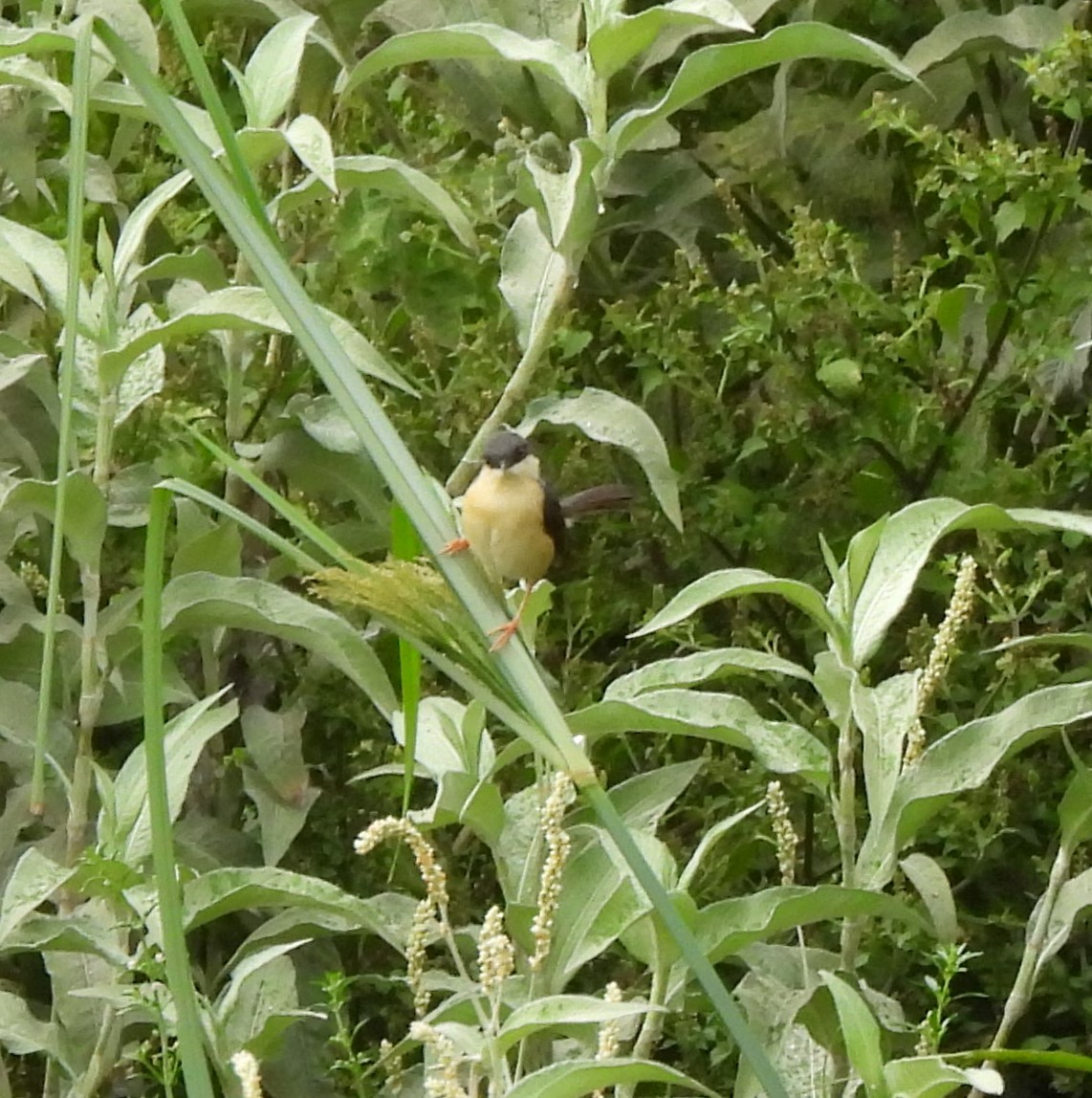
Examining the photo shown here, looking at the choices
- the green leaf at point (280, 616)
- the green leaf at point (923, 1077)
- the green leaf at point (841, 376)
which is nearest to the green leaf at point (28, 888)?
the green leaf at point (280, 616)

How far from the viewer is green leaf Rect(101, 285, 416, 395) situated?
109 cm

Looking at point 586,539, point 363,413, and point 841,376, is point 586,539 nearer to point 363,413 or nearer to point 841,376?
point 841,376

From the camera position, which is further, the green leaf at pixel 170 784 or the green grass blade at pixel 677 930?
the green leaf at pixel 170 784

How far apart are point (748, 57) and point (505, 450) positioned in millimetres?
379

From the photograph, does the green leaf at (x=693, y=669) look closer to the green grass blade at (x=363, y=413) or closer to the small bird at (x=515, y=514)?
the small bird at (x=515, y=514)

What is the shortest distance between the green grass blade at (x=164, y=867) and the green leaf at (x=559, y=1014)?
0.27m

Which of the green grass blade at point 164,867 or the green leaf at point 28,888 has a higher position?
the green grass blade at point 164,867

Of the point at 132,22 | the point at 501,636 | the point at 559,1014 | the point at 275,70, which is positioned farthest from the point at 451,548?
the point at 132,22

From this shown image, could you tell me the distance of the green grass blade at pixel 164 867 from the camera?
57cm

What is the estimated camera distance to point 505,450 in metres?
1.31

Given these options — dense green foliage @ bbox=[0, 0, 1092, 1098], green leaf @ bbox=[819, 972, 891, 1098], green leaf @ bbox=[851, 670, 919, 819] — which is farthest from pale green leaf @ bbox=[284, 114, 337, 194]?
green leaf @ bbox=[819, 972, 891, 1098]

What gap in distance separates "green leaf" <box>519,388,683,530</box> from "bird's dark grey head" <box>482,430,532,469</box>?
0.09 metres

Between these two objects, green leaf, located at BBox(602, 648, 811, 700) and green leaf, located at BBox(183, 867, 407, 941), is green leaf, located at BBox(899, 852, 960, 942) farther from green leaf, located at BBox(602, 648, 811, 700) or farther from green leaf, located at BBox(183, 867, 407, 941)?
green leaf, located at BBox(183, 867, 407, 941)

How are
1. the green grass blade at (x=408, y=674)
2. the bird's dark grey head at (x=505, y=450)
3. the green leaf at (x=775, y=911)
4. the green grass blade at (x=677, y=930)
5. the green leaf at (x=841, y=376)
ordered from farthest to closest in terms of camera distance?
the green leaf at (x=841, y=376), the bird's dark grey head at (x=505, y=450), the green leaf at (x=775, y=911), the green grass blade at (x=408, y=674), the green grass blade at (x=677, y=930)
